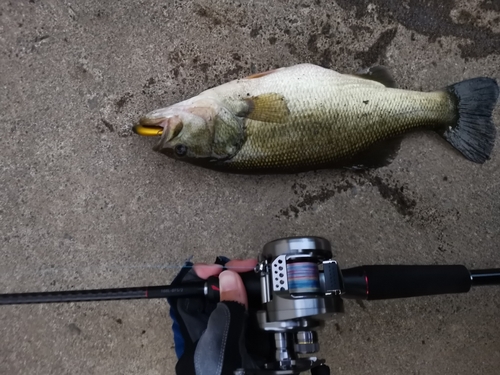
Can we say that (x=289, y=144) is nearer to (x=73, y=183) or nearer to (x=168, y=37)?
(x=168, y=37)

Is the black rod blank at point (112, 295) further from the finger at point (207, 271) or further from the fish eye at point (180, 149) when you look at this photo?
the fish eye at point (180, 149)

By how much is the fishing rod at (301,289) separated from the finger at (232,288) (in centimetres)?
3

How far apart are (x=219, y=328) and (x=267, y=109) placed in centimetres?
97

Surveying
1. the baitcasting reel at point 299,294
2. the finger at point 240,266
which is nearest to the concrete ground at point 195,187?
the finger at point 240,266

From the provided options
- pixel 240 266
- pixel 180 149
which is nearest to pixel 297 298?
pixel 240 266

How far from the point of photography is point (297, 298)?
1.56 metres

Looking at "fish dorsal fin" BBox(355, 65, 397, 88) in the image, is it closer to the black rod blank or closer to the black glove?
the black glove

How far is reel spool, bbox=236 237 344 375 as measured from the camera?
1562 millimetres

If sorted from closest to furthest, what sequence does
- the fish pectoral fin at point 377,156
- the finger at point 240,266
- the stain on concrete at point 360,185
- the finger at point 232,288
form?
1. the finger at point 232,288
2. the finger at point 240,266
3. the fish pectoral fin at point 377,156
4. the stain on concrete at point 360,185

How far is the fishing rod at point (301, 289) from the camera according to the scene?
1567 millimetres

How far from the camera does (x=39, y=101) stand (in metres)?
2.38

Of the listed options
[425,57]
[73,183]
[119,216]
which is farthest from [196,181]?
[425,57]

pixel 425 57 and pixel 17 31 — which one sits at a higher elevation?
pixel 425 57

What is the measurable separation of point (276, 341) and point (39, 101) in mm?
1639
